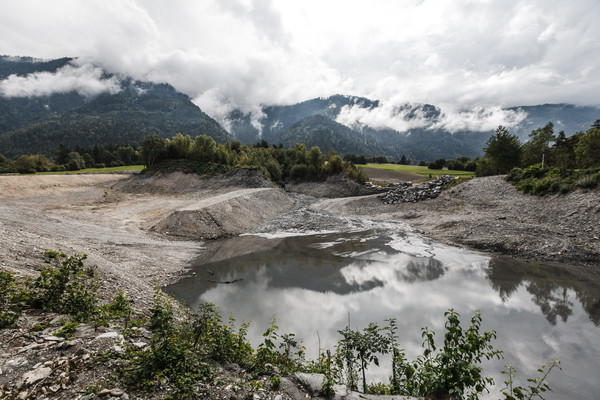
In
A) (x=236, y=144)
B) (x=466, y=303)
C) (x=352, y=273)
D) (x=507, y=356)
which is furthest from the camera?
(x=236, y=144)

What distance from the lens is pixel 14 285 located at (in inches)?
328

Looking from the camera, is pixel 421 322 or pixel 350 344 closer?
pixel 350 344

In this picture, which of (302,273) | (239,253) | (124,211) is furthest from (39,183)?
(302,273)

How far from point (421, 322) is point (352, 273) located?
7329mm

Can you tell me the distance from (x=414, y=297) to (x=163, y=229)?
27431 mm

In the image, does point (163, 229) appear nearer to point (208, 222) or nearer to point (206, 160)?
point (208, 222)

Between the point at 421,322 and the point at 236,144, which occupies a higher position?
the point at 236,144

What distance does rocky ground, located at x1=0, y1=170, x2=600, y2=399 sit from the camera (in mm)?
6023

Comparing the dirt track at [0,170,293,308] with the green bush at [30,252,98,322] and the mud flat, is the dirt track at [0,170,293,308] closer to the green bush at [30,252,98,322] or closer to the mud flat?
the green bush at [30,252,98,322]

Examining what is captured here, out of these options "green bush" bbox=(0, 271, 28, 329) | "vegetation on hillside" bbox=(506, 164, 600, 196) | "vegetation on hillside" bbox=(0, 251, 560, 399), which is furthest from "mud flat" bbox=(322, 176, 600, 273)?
"green bush" bbox=(0, 271, 28, 329)

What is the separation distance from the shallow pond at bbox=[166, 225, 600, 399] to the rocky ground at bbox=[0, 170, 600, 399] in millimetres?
3578

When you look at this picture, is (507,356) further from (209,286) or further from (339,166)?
(339,166)

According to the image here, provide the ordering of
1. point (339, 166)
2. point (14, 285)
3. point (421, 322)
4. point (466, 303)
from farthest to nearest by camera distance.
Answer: point (339, 166)
point (466, 303)
point (421, 322)
point (14, 285)

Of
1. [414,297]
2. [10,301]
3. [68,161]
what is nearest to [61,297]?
[10,301]
